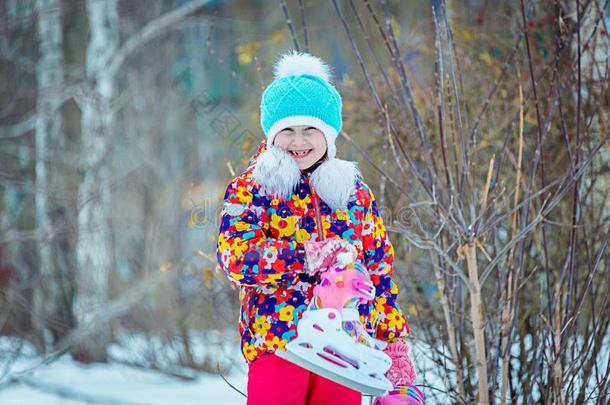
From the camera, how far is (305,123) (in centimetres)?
208

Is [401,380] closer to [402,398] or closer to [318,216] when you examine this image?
[402,398]

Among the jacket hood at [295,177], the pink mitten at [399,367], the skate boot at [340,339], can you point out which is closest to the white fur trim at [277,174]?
the jacket hood at [295,177]

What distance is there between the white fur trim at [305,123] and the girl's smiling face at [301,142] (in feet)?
0.04

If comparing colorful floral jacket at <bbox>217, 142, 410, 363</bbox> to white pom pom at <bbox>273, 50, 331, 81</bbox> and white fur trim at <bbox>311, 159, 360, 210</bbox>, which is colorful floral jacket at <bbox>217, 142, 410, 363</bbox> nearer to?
white fur trim at <bbox>311, 159, 360, 210</bbox>

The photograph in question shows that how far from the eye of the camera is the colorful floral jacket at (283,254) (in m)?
1.92

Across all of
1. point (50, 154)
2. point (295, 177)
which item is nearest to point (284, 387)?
point (295, 177)

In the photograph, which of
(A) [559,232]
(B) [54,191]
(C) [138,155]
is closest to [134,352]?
Answer: (B) [54,191]

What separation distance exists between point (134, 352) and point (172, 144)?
469cm

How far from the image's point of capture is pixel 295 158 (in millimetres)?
2109

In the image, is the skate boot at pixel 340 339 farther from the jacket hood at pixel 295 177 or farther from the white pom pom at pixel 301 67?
the white pom pom at pixel 301 67

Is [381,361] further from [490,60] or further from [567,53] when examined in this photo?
[490,60]

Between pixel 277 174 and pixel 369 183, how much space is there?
1.89 meters

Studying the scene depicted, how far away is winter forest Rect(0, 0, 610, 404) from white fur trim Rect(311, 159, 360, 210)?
23 cm

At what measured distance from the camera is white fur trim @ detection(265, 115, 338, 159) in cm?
208
